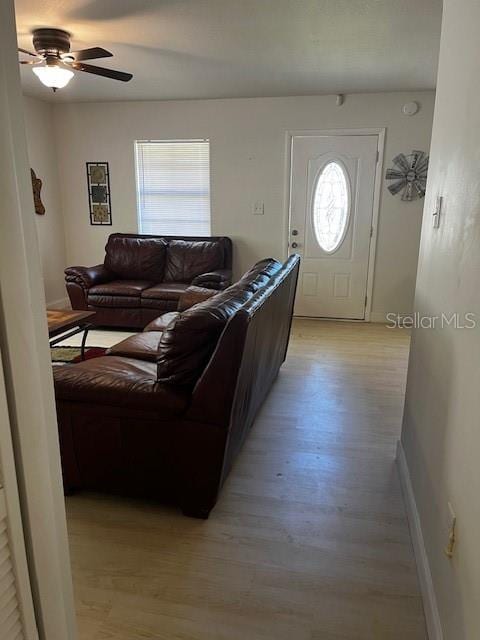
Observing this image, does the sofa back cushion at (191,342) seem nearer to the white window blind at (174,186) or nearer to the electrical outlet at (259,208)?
the electrical outlet at (259,208)

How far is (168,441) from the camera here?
1988mm

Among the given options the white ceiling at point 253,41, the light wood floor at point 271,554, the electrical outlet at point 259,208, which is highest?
the white ceiling at point 253,41

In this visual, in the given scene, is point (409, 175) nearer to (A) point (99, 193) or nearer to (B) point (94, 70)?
(B) point (94, 70)

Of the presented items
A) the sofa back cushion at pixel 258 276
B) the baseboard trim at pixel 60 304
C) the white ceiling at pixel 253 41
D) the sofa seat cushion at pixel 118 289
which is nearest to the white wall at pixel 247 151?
the white ceiling at pixel 253 41

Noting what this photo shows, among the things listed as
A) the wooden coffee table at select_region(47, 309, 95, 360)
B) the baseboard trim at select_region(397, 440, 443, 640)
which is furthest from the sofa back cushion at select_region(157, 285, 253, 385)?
the wooden coffee table at select_region(47, 309, 95, 360)

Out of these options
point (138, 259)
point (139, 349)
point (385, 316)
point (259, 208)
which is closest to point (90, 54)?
point (139, 349)

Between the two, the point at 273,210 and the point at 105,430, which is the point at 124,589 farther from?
the point at 273,210

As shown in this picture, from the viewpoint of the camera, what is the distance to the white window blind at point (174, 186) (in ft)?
18.0

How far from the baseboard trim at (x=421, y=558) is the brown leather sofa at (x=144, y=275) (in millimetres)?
2965

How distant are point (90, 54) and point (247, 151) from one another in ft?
8.14

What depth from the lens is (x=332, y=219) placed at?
527 centimetres

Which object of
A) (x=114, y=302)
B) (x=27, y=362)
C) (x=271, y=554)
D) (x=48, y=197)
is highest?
(x=48, y=197)

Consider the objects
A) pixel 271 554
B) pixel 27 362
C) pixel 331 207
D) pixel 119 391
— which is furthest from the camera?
pixel 331 207

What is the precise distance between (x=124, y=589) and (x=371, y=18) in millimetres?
3320
